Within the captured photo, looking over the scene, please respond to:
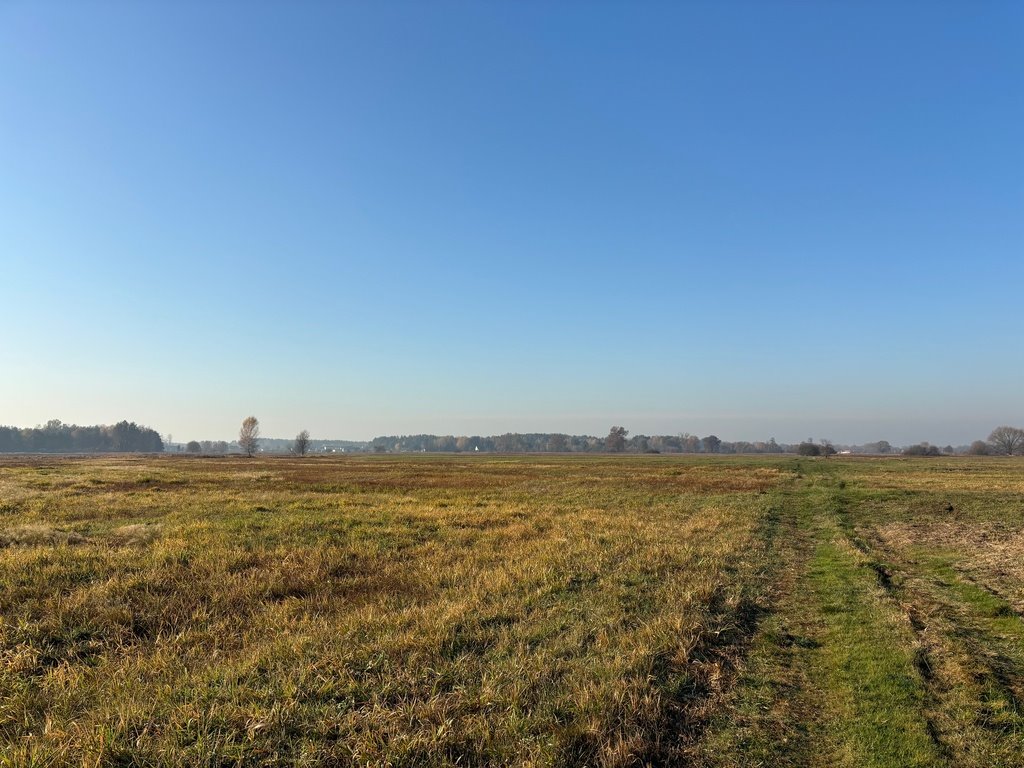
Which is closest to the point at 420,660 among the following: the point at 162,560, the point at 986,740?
the point at 986,740

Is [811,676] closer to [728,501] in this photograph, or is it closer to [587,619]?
[587,619]

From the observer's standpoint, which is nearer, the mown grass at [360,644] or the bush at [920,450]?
the mown grass at [360,644]

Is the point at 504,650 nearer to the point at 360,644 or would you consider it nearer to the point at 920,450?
the point at 360,644

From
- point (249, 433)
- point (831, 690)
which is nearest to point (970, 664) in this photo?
point (831, 690)

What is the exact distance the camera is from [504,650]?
7.21m

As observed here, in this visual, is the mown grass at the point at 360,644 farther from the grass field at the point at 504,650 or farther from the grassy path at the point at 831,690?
the grassy path at the point at 831,690

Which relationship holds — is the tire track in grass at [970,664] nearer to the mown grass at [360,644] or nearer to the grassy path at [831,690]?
the grassy path at [831,690]

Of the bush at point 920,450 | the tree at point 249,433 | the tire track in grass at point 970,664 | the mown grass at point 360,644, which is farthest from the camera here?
the bush at point 920,450

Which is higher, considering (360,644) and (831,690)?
(360,644)

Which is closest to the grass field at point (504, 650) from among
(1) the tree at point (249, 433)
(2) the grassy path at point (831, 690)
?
(2) the grassy path at point (831, 690)

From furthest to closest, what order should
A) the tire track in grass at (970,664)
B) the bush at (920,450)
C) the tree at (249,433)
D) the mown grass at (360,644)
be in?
the bush at (920,450), the tree at (249,433), the tire track in grass at (970,664), the mown grass at (360,644)

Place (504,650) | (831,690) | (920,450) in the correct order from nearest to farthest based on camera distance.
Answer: (831,690) → (504,650) → (920,450)

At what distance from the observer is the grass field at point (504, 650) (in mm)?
5047

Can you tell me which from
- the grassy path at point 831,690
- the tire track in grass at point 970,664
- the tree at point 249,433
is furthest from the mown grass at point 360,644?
the tree at point 249,433
